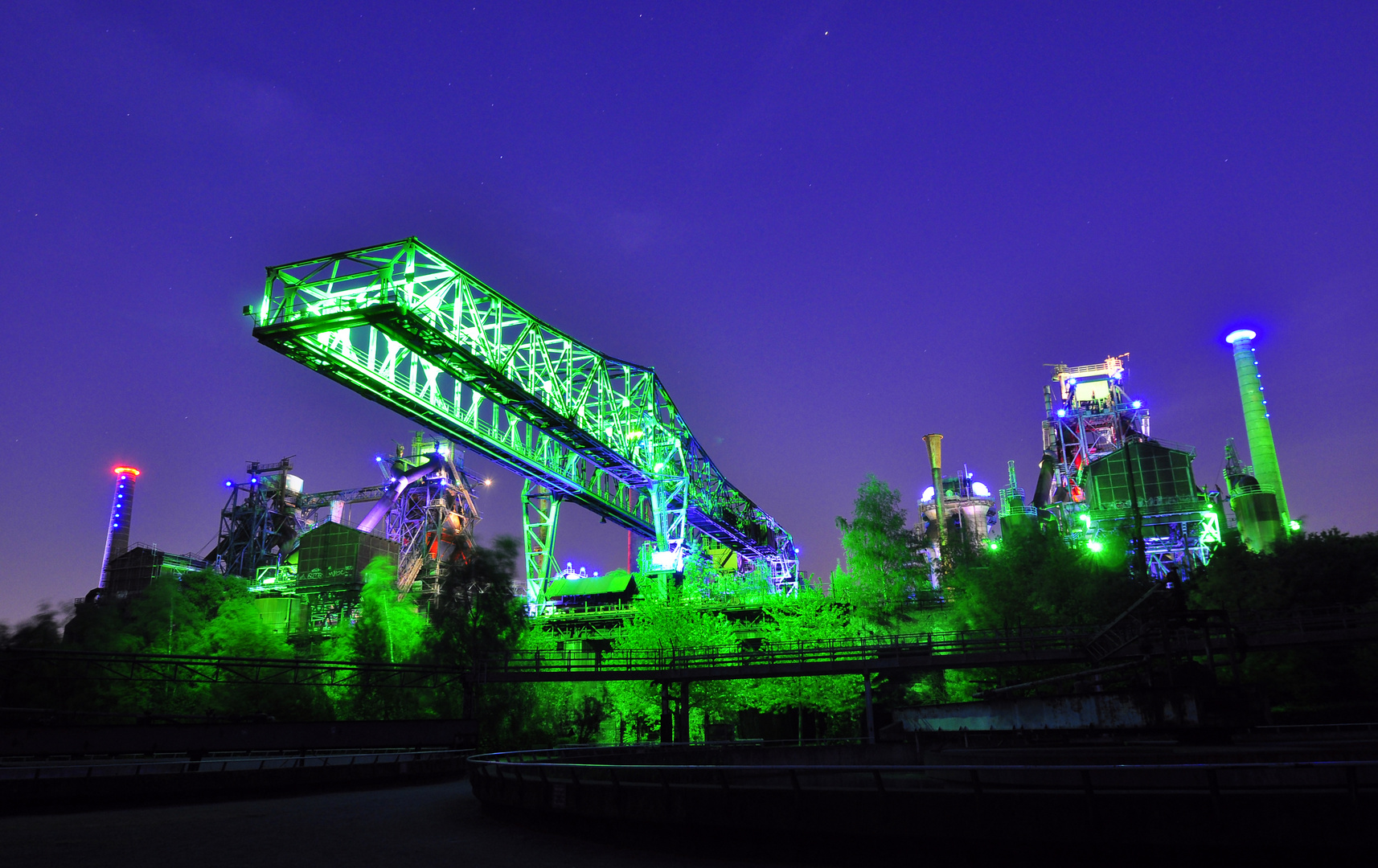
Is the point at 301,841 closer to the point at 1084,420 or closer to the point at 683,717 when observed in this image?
the point at 683,717

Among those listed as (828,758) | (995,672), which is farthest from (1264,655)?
(828,758)

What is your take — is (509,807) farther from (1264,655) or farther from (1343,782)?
(1264,655)

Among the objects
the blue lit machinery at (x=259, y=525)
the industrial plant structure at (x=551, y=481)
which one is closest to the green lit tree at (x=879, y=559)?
the industrial plant structure at (x=551, y=481)

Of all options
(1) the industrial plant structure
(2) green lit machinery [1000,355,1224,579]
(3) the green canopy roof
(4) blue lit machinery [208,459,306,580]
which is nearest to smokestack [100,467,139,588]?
(1) the industrial plant structure

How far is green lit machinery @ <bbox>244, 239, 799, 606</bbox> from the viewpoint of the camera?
109ft

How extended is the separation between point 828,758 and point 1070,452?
3698 inches

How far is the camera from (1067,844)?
25.2 feet

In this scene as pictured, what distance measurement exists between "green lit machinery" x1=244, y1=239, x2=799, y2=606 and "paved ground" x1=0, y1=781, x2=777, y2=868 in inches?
865

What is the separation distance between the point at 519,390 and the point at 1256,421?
243 ft

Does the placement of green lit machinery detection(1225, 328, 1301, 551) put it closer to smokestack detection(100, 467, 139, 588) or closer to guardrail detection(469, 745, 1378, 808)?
guardrail detection(469, 745, 1378, 808)

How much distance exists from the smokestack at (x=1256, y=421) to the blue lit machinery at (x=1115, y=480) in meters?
6.51

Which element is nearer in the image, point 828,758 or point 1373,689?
point 828,758

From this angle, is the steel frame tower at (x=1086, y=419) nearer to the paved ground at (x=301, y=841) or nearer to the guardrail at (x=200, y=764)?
the guardrail at (x=200, y=764)

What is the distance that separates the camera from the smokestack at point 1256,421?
2970 inches
